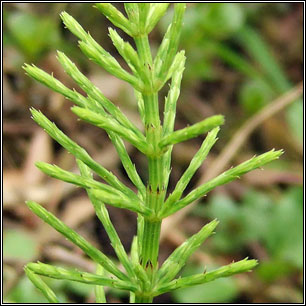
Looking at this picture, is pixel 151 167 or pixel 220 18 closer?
pixel 151 167

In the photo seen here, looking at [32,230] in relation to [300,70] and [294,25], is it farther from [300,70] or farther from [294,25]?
[294,25]

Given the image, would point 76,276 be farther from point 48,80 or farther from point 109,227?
point 48,80

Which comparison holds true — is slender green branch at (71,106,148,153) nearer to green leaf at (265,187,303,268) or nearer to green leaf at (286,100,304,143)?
green leaf at (265,187,303,268)

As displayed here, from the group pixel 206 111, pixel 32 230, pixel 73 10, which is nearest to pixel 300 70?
pixel 206 111

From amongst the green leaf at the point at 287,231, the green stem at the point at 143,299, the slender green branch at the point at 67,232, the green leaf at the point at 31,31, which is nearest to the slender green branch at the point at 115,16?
the slender green branch at the point at 67,232

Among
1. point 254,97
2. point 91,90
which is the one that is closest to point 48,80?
point 91,90

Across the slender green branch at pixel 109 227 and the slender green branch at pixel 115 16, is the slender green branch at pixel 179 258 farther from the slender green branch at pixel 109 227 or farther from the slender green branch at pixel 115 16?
the slender green branch at pixel 115 16

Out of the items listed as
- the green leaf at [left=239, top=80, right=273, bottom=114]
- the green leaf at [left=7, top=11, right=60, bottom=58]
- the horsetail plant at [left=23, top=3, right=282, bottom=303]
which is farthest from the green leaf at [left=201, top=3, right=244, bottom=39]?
the horsetail plant at [left=23, top=3, right=282, bottom=303]
